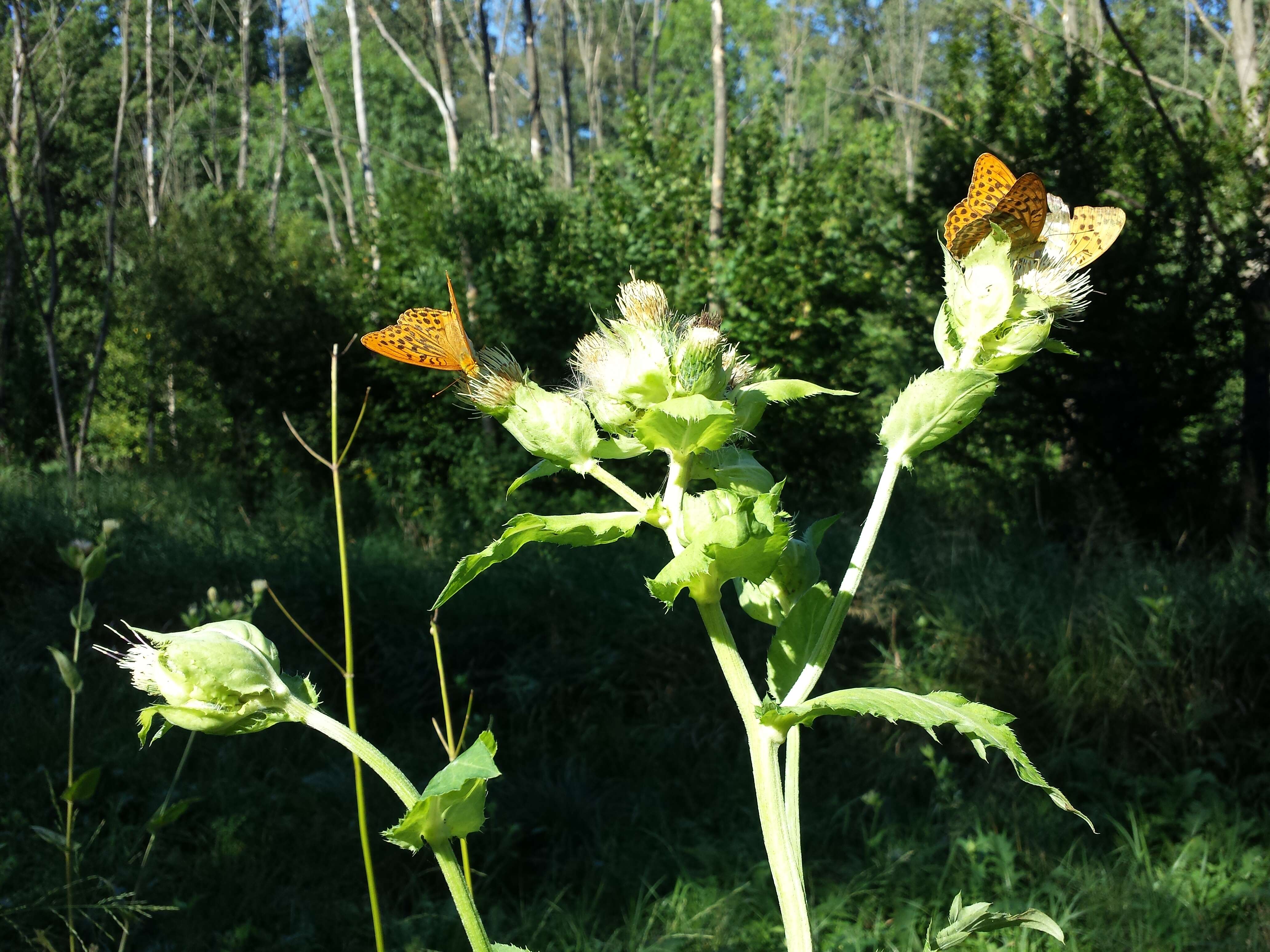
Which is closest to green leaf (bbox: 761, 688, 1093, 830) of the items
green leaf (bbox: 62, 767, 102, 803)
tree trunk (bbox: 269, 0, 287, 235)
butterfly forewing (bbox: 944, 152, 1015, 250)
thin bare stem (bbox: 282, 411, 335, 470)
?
butterfly forewing (bbox: 944, 152, 1015, 250)

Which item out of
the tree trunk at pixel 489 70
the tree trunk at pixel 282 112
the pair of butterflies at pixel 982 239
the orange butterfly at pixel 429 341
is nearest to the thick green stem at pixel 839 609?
the pair of butterflies at pixel 982 239

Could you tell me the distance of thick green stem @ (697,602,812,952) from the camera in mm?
587

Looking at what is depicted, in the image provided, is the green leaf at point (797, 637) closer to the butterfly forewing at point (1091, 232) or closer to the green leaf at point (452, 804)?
the green leaf at point (452, 804)

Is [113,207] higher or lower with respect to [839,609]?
higher

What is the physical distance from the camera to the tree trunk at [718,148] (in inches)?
312

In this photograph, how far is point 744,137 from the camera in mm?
9414

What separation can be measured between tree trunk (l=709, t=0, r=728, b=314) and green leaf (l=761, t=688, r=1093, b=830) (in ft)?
24.1

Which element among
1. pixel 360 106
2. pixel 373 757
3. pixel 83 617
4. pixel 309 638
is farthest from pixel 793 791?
pixel 360 106

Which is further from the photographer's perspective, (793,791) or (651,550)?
(651,550)

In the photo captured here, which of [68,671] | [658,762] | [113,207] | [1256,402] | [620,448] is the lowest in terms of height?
[658,762]

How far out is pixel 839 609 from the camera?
0.67 metres

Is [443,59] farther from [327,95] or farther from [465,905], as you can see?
[465,905]

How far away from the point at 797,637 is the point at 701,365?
0.23 meters

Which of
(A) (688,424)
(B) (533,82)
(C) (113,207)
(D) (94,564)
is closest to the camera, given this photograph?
(A) (688,424)
